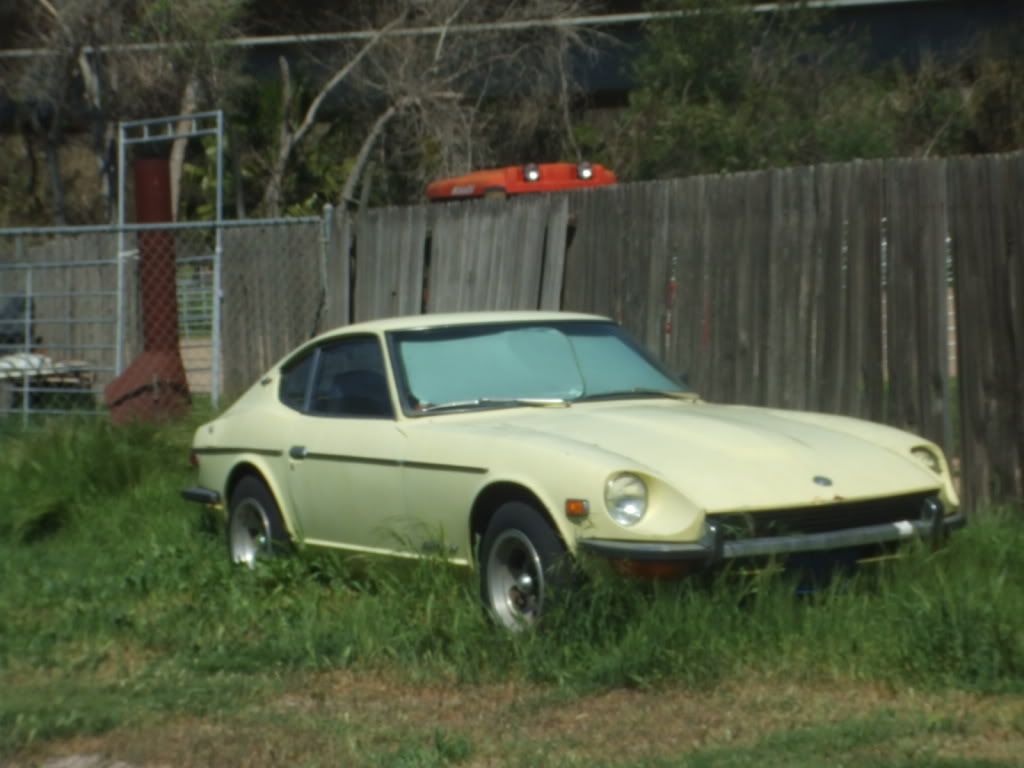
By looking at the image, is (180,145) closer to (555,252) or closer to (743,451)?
(555,252)

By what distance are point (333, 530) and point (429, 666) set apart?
4.81 ft

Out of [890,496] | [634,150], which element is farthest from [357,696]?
[634,150]

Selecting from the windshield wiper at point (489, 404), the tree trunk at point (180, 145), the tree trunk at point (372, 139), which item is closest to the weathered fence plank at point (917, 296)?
the windshield wiper at point (489, 404)

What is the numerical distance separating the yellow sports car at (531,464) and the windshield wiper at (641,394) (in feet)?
0.04

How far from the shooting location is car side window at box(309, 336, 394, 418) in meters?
7.75

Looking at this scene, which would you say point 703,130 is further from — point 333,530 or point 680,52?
point 333,530

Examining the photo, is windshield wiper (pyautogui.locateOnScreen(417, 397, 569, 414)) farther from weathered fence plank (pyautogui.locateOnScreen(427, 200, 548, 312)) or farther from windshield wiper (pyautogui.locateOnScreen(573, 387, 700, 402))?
weathered fence plank (pyautogui.locateOnScreen(427, 200, 548, 312))

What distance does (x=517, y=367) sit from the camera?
307 inches

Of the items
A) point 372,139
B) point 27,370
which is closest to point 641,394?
point 27,370

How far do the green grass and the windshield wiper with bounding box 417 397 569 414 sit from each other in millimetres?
730

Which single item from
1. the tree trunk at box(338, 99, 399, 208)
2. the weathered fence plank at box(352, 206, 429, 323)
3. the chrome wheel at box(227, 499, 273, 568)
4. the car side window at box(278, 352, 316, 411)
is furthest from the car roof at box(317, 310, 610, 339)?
the tree trunk at box(338, 99, 399, 208)

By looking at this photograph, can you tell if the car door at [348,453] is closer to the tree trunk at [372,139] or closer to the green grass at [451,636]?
the green grass at [451,636]

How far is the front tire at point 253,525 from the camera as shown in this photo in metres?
8.19

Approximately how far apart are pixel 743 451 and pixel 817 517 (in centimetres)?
41
